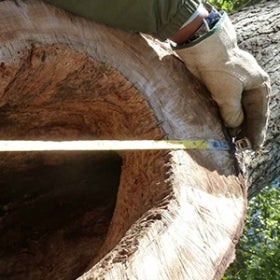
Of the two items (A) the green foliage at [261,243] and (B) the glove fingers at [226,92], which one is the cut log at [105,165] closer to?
(B) the glove fingers at [226,92]

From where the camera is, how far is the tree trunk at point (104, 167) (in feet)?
5.33

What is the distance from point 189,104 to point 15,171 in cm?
82

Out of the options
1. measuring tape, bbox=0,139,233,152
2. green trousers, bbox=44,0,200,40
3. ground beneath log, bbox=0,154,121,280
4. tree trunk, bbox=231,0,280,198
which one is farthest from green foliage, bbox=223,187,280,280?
green trousers, bbox=44,0,200,40

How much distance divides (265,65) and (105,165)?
0.88m

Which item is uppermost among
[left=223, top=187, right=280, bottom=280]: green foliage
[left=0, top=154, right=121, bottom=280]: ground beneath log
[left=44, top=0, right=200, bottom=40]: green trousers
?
[left=44, top=0, right=200, bottom=40]: green trousers

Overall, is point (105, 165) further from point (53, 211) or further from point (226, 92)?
point (226, 92)

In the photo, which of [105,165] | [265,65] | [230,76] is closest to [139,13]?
[230,76]

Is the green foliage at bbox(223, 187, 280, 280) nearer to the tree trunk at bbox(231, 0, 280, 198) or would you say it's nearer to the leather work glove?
the tree trunk at bbox(231, 0, 280, 198)

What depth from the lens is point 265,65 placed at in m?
2.64

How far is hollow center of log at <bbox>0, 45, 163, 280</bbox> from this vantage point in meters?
1.83

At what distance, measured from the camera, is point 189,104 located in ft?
6.61

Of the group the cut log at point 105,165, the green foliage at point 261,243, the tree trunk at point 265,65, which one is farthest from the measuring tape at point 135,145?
the green foliage at point 261,243

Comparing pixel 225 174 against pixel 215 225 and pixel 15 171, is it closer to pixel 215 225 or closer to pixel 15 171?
pixel 215 225

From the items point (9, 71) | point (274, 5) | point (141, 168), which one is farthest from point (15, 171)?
point (274, 5)
